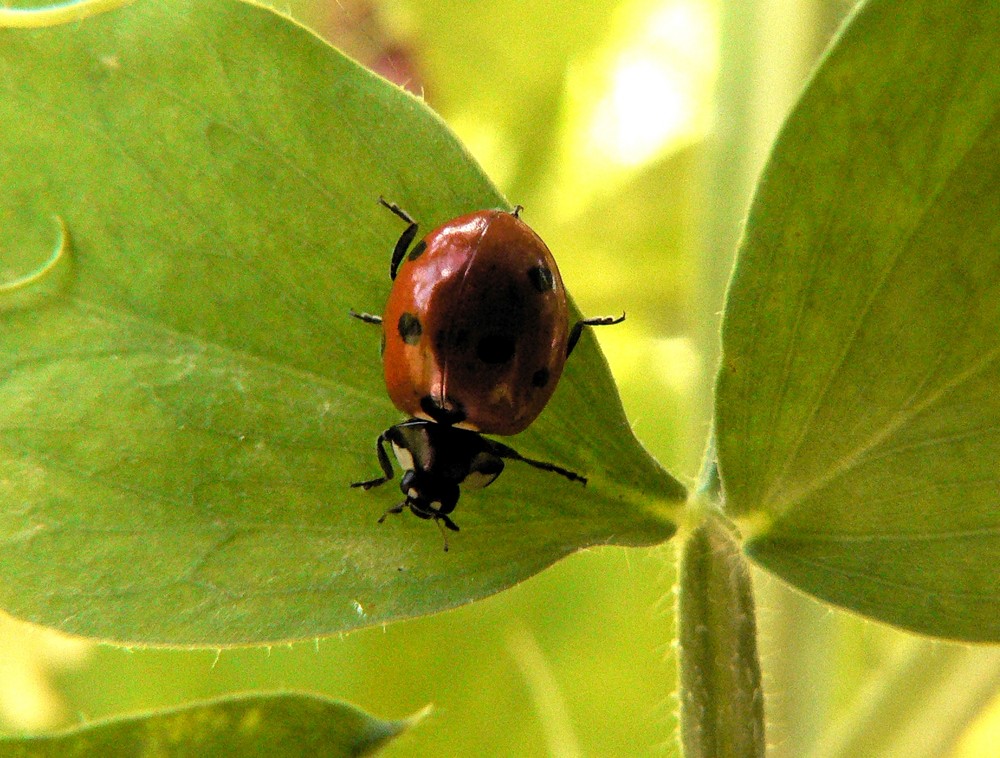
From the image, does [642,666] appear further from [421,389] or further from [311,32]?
[311,32]

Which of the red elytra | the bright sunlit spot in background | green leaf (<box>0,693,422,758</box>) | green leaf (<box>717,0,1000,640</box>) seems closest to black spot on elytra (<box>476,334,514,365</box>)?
the red elytra

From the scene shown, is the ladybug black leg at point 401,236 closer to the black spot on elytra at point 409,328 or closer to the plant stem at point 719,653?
the black spot on elytra at point 409,328

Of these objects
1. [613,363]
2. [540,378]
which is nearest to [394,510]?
[540,378]

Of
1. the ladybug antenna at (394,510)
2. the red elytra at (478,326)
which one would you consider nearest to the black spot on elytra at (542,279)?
the red elytra at (478,326)

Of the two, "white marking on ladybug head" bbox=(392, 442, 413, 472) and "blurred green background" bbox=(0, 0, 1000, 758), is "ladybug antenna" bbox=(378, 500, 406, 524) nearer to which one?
"white marking on ladybug head" bbox=(392, 442, 413, 472)

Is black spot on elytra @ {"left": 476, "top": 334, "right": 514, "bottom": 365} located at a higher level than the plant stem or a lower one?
lower

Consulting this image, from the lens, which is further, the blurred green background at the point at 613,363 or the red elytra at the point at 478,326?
the blurred green background at the point at 613,363
